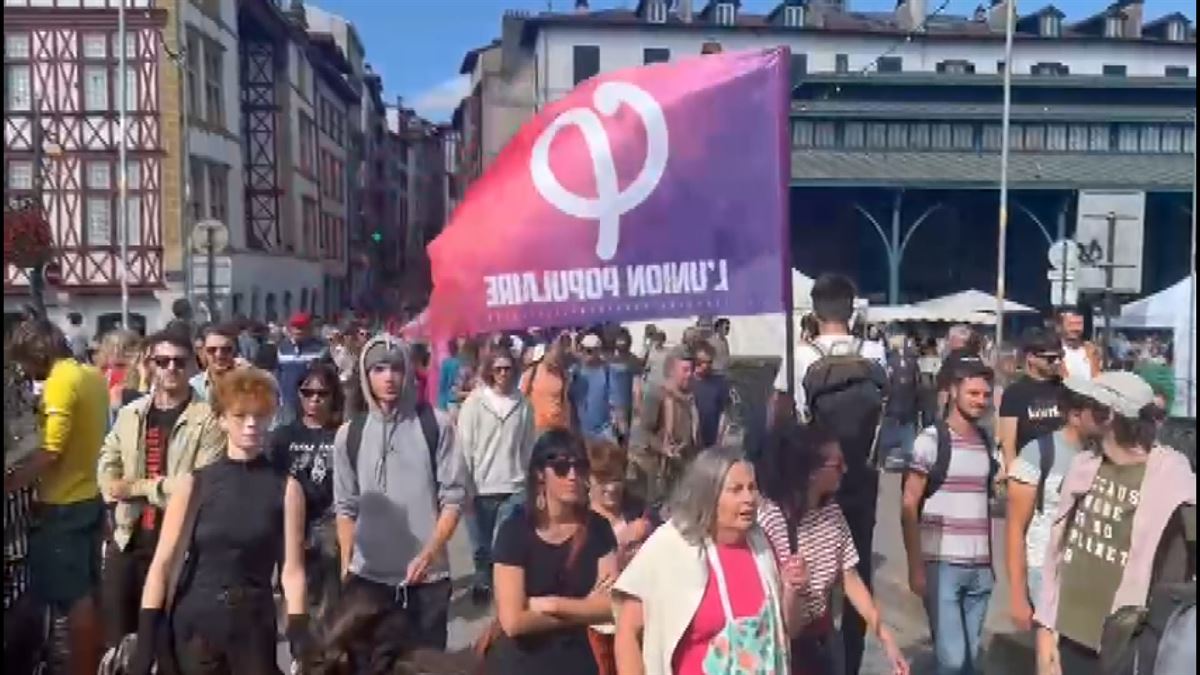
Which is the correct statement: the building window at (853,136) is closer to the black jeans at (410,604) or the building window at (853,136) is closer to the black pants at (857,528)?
the black pants at (857,528)

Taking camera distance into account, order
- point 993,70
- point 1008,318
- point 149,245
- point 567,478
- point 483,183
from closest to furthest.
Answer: point 567,478 → point 483,183 → point 149,245 → point 1008,318 → point 993,70

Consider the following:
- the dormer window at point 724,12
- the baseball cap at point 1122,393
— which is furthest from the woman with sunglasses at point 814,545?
the dormer window at point 724,12

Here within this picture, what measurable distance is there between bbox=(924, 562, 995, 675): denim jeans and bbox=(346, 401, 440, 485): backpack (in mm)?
1995

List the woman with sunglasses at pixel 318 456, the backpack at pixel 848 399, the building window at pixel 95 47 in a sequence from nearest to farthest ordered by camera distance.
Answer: the backpack at pixel 848 399 < the woman with sunglasses at pixel 318 456 < the building window at pixel 95 47

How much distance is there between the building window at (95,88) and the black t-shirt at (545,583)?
3180cm

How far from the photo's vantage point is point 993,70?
198ft

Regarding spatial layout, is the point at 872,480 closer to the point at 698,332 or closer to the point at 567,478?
the point at 567,478

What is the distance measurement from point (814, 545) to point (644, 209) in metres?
1.23

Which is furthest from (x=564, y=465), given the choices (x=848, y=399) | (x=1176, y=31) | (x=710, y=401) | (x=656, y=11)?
(x=1176, y=31)

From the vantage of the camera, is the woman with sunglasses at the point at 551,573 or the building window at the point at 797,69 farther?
the building window at the point at 797,69

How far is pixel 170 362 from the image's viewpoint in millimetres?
5980

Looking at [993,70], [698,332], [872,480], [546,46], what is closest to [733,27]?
[546,46]

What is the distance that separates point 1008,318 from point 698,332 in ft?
89.8

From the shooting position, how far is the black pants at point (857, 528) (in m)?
5.96
